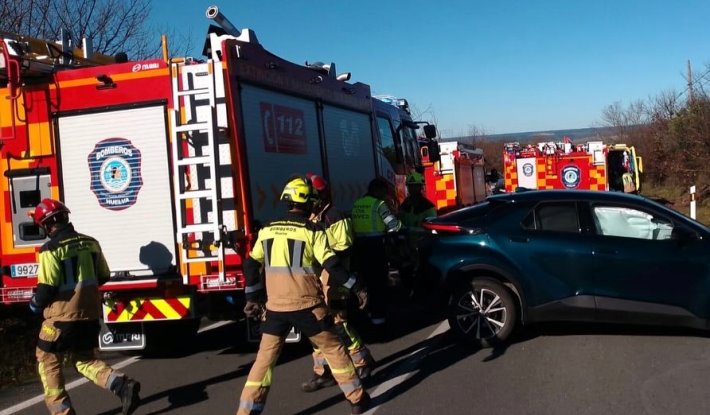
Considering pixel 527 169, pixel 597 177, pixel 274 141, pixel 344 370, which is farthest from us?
pixel 527 169

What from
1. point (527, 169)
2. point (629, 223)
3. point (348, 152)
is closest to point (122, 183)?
point (348, 152)

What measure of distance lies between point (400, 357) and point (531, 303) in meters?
1.37

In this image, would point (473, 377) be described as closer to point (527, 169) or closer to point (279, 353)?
point (279, 353)

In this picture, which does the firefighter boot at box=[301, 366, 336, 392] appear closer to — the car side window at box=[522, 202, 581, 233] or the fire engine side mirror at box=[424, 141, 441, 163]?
the car side window at box=[522, 202, 581, 233]

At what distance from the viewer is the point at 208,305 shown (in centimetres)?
657

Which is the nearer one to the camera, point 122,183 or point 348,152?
point 122,183

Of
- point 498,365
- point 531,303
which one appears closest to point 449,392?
point 498,365

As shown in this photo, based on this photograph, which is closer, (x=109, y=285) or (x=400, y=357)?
(x=109, y=285)

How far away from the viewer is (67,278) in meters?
5.48

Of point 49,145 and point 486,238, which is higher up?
point 49,145

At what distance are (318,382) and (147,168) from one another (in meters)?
2.40

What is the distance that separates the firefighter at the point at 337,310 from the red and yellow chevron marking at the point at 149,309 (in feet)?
4.05

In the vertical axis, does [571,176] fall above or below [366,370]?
above

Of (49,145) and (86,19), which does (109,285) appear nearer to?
(49,145)
